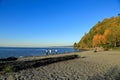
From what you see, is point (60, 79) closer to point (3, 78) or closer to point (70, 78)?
point (70, 78)

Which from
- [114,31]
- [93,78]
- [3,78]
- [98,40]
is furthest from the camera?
[98,40]

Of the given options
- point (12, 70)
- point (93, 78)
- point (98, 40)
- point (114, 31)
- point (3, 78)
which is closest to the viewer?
point (3, 78)

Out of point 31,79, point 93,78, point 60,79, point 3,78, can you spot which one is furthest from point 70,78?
point 3,78

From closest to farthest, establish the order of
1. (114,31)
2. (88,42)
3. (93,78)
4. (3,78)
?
1. (3,78)
2. (93,78)
3. (114,31)
4. (88,42)

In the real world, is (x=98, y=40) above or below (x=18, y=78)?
above

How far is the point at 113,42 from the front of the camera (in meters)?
67.6

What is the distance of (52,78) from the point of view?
1030cm

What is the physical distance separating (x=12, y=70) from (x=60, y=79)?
14.2 feet

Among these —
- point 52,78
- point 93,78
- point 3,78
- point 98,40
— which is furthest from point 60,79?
point 98,40

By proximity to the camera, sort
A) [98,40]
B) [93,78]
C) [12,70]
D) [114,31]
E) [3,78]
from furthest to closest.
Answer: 1. [98,40]
2. [114,31]
3. [12,70]
4. [93,78]
5. [3,78]

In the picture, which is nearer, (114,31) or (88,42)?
(114,31)

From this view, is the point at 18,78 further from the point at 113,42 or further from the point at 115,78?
the point at 113,42

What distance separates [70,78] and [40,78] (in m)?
1.81

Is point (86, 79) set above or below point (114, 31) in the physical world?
below
